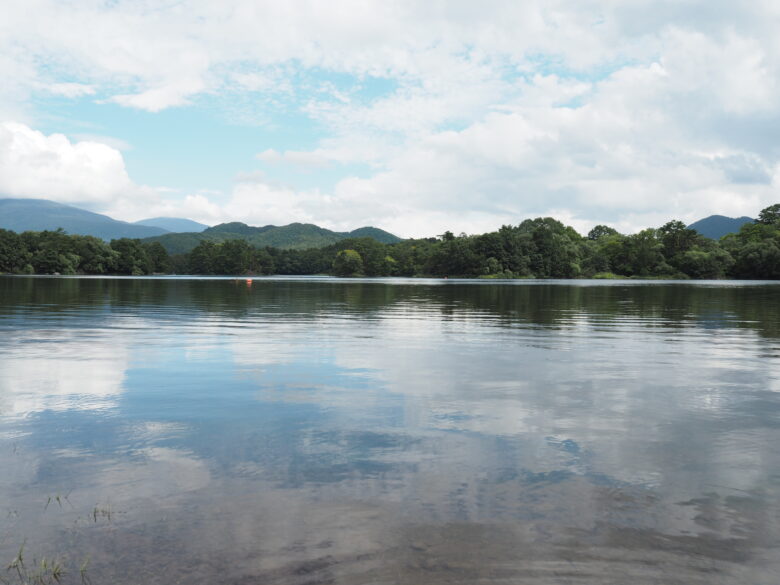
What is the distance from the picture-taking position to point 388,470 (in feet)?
26.0

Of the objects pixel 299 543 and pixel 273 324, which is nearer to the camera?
pixel 299 543

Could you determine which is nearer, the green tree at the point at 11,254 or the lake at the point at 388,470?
the lake at the point at 388,470

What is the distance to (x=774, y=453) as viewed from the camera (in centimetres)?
892

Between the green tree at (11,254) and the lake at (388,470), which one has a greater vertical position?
the green tree at (11,254)

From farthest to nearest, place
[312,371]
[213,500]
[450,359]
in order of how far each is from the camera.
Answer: [450,359]
[312,371]
[213,500]

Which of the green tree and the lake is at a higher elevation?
the green tree

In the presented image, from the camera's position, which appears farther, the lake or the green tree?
the green tree

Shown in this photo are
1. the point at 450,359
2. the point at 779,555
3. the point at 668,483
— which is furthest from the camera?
the point at 450,359

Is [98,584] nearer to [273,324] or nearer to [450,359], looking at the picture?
[450,359]

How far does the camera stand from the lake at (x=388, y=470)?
5.55 m

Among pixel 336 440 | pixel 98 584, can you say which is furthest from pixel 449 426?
pixel 98 584

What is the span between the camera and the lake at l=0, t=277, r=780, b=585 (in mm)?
5551

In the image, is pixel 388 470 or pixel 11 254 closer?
pixel 388 470

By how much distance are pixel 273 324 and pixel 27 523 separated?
24260mm
